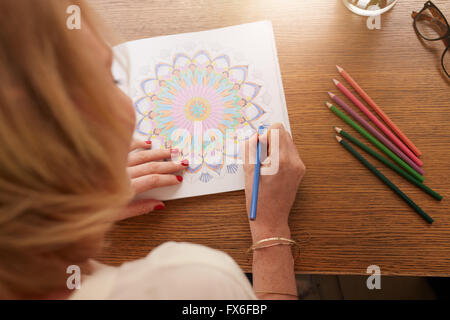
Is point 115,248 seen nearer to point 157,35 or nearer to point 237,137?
point 237,137

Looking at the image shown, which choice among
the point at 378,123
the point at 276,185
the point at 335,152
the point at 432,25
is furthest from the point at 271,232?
the point at 432,25

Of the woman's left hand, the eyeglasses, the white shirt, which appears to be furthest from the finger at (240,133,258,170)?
the eyeglasses

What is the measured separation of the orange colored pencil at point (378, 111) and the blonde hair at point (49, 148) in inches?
19.3

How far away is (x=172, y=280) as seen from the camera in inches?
13.2

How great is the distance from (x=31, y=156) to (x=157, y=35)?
0.52m

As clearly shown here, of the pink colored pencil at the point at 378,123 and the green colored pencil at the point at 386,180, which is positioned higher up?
the pink colored pencil at the point at 378,123

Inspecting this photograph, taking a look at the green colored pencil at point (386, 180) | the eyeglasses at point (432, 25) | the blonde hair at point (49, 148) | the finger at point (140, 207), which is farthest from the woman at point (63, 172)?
the eyeglasses at point (432, 25)

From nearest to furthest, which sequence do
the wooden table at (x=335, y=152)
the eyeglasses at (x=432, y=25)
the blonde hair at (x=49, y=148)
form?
the blonde hair at (x=49, y=148)
the wooden table at (x=335, y=152)
the eyeglasses at (x=432, y=25)

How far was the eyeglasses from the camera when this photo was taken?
2.07 feet

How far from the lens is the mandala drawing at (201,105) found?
59 centimetres

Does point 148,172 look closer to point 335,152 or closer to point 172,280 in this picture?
point 172,280

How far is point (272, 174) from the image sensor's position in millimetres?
546

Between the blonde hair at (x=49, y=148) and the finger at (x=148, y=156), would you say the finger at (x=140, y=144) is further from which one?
the blonde hair at (x=49, y=148)

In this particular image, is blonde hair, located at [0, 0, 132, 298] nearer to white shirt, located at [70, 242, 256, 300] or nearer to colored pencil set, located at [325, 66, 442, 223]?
white shirt, located at [70, 242, 256, 300]
